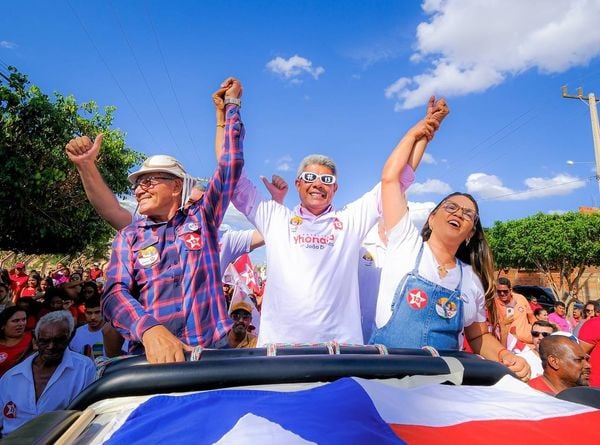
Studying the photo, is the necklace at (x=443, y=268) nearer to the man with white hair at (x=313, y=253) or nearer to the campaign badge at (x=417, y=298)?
the campaign badge at (x=417, y=298)

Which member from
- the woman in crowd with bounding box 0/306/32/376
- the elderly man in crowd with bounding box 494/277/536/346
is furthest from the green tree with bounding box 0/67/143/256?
the elderly man in crowd with bounding box 494/277/536/346

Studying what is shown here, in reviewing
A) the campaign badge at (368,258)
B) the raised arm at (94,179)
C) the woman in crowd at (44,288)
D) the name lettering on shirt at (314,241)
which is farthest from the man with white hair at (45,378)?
the woman in crowd at (44,288)

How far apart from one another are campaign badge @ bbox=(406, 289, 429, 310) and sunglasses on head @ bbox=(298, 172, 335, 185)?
91cm

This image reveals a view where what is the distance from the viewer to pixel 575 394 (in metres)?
1.43

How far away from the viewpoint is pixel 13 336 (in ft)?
16.5

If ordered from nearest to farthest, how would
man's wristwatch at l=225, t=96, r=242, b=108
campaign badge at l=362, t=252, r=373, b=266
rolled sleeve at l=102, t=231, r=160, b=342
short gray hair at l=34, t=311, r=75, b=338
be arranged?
rolled sleeve at l=102, t=231, r=160, b=342, man's wristwatch at l=225, t=96, r=242, b=108, campaign badge at l=362, t=252, r=373, b=266, short gray hair at l=34, t=311, r=75, b=338

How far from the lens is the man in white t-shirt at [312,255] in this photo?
2564mm

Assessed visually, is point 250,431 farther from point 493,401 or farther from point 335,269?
point 335,269

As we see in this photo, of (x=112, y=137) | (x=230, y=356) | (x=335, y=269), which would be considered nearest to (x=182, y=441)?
(x=230, y=356)

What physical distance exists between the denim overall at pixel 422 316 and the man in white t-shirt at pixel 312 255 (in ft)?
1.28

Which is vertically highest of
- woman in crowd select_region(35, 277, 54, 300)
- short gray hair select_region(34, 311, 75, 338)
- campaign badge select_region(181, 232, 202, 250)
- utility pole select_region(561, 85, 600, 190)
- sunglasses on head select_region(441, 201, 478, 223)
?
utility pole select_region(561, 85, 600, 190)

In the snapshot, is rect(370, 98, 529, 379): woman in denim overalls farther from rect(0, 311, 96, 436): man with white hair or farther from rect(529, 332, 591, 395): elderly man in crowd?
rect(0, 311, 96, 436): man with white hair

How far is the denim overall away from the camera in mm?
2133

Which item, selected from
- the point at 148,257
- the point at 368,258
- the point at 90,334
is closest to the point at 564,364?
the point at 368,258
